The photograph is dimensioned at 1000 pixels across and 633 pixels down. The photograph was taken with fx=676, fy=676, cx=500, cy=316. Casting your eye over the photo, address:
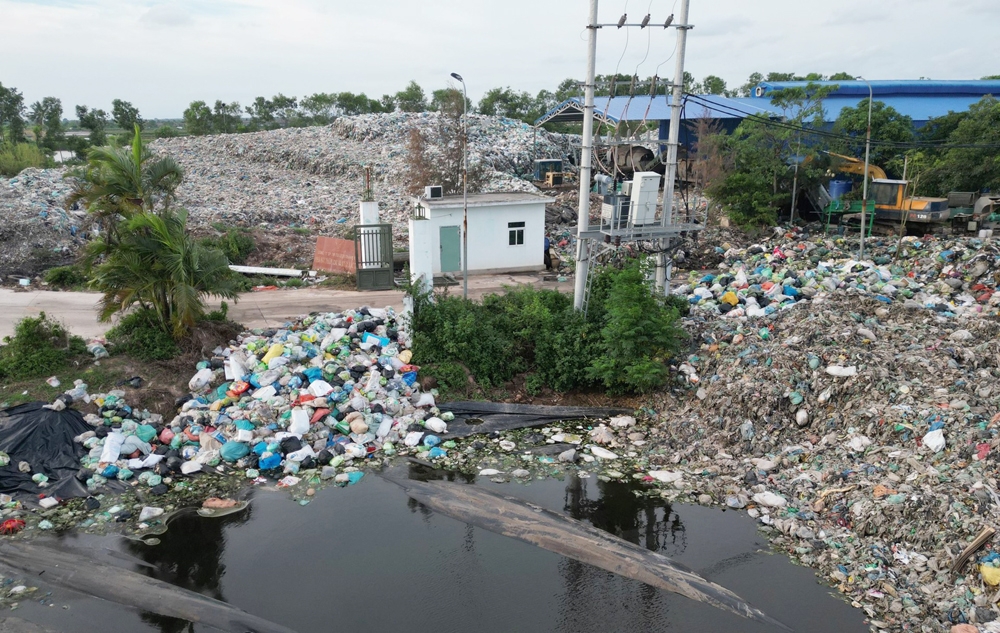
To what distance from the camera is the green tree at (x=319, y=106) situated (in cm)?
5419

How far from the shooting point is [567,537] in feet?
25.0

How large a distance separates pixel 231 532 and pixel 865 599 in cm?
680

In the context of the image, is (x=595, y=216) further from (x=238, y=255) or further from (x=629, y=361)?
(x=629, y=361)

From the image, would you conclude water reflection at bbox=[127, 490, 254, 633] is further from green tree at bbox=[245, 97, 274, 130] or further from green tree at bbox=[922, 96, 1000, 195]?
green tree at bbox=[245, 97, 274, 130]

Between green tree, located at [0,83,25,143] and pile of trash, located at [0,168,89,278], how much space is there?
3036 centimetres

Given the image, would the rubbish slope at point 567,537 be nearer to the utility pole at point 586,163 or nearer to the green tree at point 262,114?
the utility pole at point 586,163

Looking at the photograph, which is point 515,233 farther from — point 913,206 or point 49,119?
point 49,119

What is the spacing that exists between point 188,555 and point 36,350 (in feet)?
16.6

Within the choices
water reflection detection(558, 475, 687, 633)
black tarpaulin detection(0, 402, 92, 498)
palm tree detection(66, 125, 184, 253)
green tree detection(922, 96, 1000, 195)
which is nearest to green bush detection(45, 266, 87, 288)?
palm tree detection(66, 125, 184, 253)


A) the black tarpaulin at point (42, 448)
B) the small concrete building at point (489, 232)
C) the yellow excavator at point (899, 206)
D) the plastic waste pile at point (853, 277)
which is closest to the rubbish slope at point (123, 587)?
the black tarpaulin at point (42, 448)

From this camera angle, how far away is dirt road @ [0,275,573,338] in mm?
12430

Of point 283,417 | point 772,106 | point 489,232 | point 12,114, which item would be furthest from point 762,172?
point 12,114

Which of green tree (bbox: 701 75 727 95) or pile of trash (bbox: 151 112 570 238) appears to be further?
green tree (bbox: 701 75 727 95)

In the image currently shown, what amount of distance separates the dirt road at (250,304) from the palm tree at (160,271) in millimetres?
1530
